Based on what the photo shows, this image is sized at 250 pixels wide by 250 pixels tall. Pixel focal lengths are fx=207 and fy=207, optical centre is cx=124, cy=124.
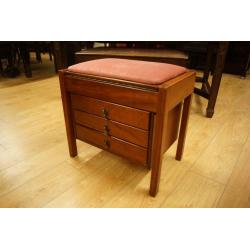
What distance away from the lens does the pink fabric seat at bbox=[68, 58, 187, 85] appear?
0.63 m

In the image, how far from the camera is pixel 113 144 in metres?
0.80

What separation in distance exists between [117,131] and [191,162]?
416 millimetres

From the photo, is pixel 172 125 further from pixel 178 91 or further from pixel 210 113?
pixel 210 113

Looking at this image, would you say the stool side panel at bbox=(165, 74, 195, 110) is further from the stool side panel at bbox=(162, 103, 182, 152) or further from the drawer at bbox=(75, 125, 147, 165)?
the drawer at bbox=(75, 125, 147, 165)

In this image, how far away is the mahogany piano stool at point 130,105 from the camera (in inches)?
24.8

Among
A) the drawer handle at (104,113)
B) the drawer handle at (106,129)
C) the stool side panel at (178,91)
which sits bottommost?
the drawer handle at (106,129)

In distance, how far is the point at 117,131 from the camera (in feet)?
2.51

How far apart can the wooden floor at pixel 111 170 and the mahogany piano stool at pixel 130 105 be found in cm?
13

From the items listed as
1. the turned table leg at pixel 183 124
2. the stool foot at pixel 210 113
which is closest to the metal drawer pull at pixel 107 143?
the turned table leg at pixel 183 124

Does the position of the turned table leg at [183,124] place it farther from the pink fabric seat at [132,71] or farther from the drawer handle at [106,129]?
the drawer handle at [106,129]

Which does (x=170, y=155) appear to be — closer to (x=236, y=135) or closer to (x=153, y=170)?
(x=153, y=170)

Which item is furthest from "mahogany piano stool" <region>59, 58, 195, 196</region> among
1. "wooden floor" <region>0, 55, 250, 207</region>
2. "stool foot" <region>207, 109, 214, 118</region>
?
"stool foot" <region>207, 109, 214, 118</region>

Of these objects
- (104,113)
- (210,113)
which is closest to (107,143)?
(104,113)

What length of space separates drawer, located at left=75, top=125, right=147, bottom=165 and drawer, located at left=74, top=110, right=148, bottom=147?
0.02 meters
